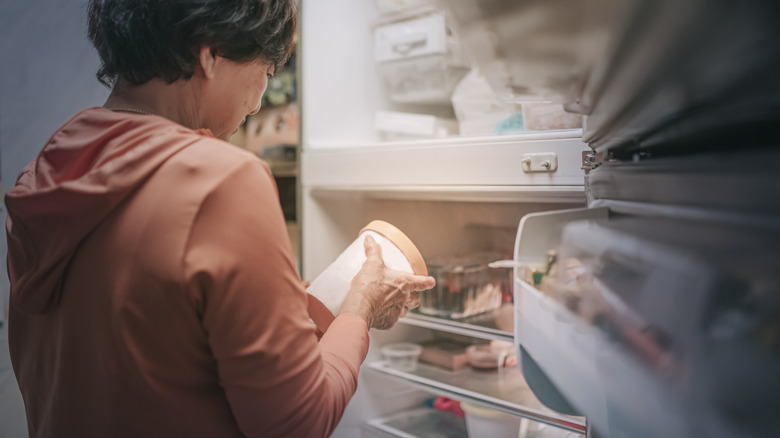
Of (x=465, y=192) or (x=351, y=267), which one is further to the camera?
(x=465, y=192)

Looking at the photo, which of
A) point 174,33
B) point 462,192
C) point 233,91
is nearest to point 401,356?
point 462,192

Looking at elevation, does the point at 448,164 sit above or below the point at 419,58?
below

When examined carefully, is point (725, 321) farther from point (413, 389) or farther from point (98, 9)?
point (413, 389)

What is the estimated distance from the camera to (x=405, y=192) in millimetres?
1615

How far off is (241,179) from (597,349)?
42 cm

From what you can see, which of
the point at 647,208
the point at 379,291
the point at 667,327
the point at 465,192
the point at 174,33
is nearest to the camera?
the point at 667,327

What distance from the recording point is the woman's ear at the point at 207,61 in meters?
0.77

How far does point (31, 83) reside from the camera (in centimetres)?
168

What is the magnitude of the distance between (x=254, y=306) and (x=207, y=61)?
354mm

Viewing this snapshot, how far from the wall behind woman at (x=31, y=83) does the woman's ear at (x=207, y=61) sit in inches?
42.0

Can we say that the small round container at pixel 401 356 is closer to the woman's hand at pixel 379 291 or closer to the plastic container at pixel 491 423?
the plastic container at pixel 491 423

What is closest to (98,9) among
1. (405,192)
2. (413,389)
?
(405,192)

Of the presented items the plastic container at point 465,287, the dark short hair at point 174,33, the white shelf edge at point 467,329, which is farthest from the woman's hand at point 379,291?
the plastic container at point 465,287

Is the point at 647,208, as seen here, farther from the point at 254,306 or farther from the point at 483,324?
the point at 483,324
